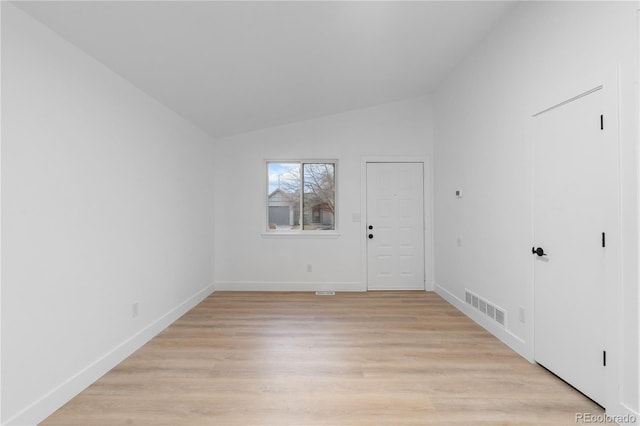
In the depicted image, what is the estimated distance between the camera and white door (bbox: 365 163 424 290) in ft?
16.0

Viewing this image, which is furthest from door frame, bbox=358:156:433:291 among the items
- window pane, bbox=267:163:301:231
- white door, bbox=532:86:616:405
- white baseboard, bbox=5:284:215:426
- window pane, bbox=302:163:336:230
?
white baseboard, bbox=5:284:215:426

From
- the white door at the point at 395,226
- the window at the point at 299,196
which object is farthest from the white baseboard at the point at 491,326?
the window at the point at 299,196

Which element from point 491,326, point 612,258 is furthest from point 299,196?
point 612,258

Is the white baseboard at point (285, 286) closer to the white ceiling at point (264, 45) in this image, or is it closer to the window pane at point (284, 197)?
the window pane at point (284, 197)

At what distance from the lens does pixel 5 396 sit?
1613mm

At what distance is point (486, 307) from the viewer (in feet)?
10.5

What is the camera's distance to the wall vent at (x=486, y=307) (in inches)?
116

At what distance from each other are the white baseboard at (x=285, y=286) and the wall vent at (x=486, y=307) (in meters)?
1.62

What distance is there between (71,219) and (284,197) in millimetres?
3171

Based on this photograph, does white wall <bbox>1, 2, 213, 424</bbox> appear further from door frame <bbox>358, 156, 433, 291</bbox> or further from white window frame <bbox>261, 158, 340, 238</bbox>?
door frame <bbox>358, 156, 433, 291</bbox>

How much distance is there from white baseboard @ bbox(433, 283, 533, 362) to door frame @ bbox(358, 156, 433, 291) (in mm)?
539

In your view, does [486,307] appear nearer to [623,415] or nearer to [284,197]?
[623,415]

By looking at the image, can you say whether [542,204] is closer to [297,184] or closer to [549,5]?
[549,5]

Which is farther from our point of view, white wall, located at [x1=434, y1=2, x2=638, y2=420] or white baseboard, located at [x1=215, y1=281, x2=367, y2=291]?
white baseboard, located at [x1=215, y1=281, x2=367, y2=291]
